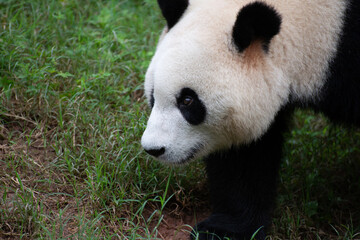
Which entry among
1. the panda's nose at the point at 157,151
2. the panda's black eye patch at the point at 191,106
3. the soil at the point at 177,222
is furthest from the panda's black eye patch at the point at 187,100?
the soil at the point at 177,222

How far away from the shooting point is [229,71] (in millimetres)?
3449

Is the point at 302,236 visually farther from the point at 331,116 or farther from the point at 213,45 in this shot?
the point at 213,45

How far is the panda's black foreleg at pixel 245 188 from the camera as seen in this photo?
411 cm

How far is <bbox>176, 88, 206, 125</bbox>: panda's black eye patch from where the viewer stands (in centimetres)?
347

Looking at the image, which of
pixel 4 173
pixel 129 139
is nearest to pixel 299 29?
pixel 129 139

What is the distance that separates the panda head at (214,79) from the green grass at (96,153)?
2.46 feet

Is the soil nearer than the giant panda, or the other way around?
the giant panda

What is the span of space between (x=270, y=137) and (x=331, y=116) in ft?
1.69

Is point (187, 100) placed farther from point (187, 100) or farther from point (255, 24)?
point (255, 24)

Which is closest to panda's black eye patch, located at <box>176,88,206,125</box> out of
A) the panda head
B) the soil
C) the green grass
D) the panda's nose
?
the panda head

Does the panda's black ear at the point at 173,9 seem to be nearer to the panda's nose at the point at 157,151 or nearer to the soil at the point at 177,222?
the panda's nose at the point at 157,151

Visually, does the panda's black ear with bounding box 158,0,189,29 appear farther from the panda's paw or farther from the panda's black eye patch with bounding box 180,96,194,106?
the panda's paw

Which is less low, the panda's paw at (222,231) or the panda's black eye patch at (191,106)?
the panda's black eye patch at (191,106)

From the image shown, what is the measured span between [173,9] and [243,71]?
73cm
